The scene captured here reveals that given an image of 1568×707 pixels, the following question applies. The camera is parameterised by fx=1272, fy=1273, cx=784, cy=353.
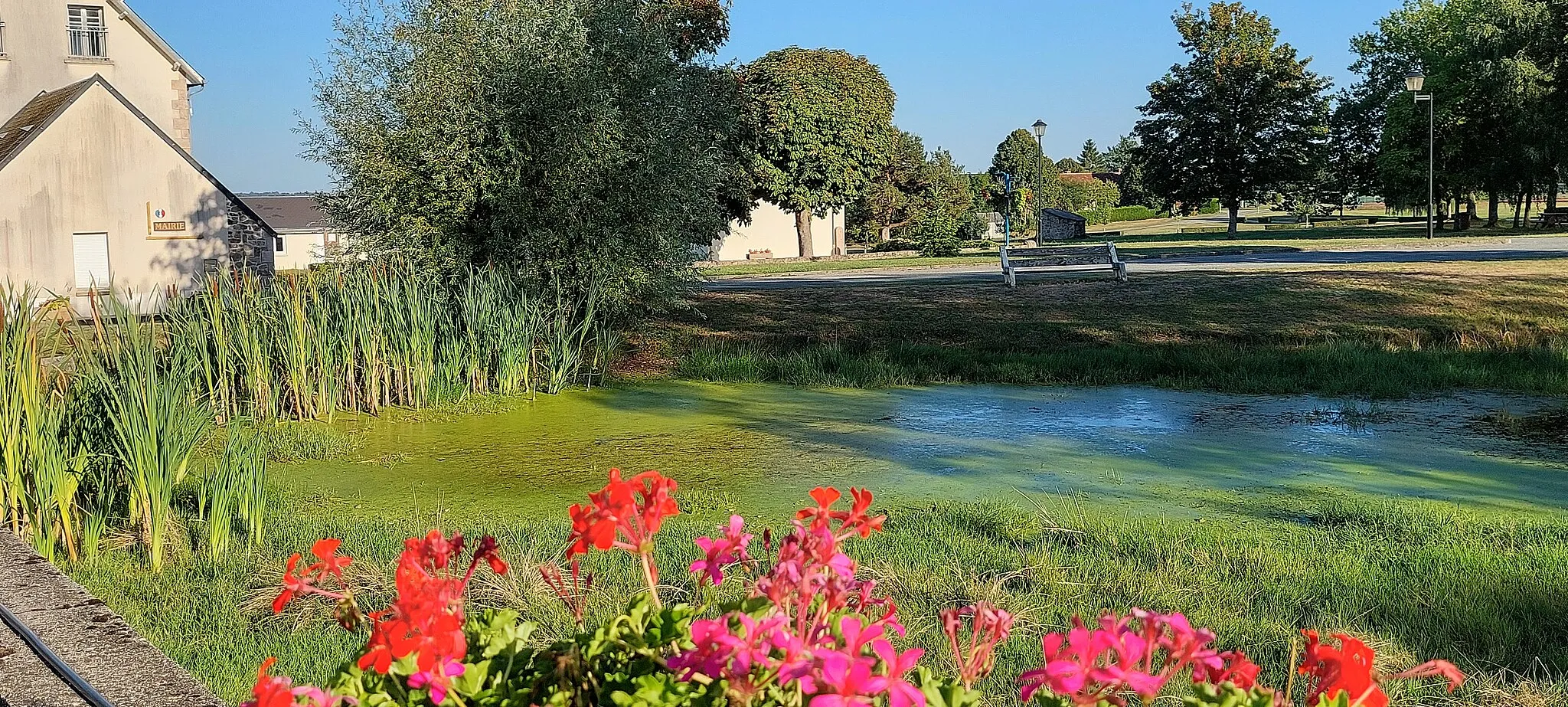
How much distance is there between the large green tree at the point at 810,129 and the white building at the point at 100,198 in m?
14.5

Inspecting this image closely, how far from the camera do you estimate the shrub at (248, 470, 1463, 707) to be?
1264 mm

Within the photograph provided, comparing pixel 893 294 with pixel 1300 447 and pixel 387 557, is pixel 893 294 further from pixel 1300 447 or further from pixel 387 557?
pixel 387 557

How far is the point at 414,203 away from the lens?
11336 millimetres

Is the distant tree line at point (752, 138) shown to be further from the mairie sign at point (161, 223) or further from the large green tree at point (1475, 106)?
the mairie sign at point (161, 223)

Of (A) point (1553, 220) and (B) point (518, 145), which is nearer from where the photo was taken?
(B) point (518, 145)

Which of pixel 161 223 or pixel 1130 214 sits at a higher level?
pixel 1130 214

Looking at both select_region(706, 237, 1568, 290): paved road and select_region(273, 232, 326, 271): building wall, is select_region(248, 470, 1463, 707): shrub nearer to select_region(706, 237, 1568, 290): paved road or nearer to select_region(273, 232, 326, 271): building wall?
select_region(706, 237, 1568, 290): paved road

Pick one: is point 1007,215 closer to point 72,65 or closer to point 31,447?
point 72,65

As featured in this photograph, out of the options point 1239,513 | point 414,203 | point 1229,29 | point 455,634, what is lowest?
point 1239,513

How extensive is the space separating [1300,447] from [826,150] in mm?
27329

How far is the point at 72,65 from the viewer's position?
24.9m

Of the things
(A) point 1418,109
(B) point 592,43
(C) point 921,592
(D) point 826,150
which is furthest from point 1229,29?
(C) point 921,592

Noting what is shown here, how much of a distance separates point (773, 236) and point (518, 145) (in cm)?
3176

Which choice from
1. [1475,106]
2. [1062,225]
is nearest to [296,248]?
[1062,225]
